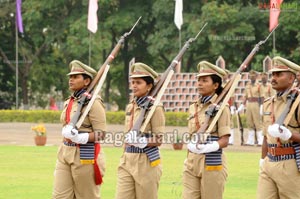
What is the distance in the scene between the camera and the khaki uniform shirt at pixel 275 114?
9.03 meters

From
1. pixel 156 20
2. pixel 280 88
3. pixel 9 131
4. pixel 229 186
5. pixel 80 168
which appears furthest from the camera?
pixel 156 20

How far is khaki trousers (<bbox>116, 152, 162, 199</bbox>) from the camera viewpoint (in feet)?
31.4

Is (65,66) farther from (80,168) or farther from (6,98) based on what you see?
(80,168)

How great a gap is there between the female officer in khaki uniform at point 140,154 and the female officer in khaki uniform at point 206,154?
39 cm

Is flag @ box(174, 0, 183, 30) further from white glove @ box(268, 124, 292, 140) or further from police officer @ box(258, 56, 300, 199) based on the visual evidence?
white glove @ box(268, 124, 292, 140)

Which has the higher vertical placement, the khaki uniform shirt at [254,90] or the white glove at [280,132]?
the khaki uniform shirt at [254,90]

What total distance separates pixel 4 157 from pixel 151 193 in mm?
11293

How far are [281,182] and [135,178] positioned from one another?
152 centimetres

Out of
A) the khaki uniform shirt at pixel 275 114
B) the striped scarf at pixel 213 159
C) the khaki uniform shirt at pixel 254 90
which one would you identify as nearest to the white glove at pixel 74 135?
the striped scarf at pixel 213 159

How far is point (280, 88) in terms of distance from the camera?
30.2 ft

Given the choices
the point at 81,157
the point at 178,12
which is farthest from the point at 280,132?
the point at 178,12

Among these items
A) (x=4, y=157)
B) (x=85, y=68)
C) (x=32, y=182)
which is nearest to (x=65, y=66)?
(x=4, y=157)

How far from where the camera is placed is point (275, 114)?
9.15 m

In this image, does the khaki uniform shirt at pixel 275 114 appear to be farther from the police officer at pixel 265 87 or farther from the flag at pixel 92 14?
the flag at pixel 92 14
